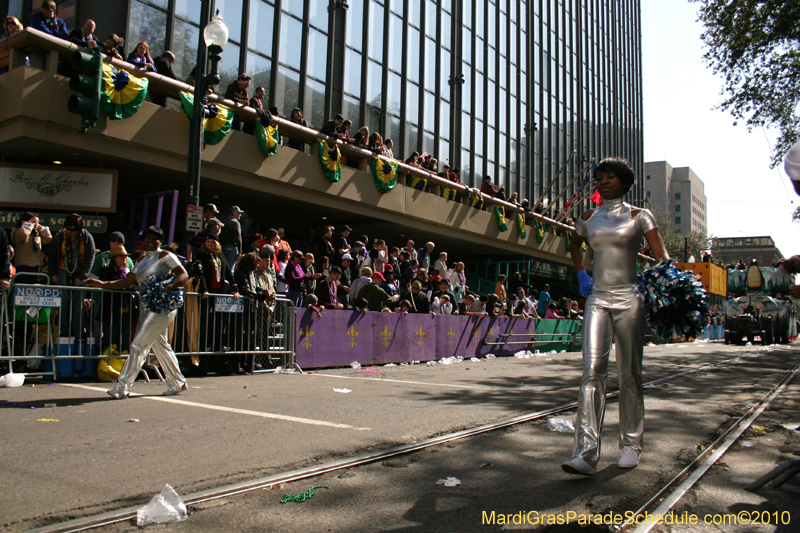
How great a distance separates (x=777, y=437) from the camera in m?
5.71

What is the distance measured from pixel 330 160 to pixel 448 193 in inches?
257

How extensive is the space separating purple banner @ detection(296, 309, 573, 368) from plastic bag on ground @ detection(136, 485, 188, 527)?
8.07 m

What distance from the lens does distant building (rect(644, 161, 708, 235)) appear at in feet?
423

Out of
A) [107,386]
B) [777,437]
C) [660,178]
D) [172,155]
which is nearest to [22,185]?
[172,155]

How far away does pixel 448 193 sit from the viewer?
22906 millimetres

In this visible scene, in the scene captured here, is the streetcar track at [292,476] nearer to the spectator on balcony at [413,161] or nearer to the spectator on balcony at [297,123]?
the spectator on balcony at [297,123]

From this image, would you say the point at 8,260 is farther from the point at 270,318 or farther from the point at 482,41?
the point at 482,41

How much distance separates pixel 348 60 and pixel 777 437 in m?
20.6

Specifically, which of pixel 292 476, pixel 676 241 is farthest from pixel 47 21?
pixel 676 241

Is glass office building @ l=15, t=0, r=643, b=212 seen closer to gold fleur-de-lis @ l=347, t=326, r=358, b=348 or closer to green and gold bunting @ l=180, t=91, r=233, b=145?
green and gold bunting @ l=180, t=91, r=233, b=145

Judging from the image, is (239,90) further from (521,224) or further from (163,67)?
(521,224)

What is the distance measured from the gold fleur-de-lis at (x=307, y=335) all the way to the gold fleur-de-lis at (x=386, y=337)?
7.09 ft

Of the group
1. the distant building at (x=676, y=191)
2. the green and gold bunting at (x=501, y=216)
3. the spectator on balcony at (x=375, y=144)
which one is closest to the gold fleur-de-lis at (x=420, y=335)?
the spectator on balcony at (x=375, y=144)

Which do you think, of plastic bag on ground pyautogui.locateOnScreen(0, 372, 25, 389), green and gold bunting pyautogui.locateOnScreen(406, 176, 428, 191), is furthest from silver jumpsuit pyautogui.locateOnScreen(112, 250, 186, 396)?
green and gold bunting pyautogui.locateOnScreen(406, 176, 428, 191)
